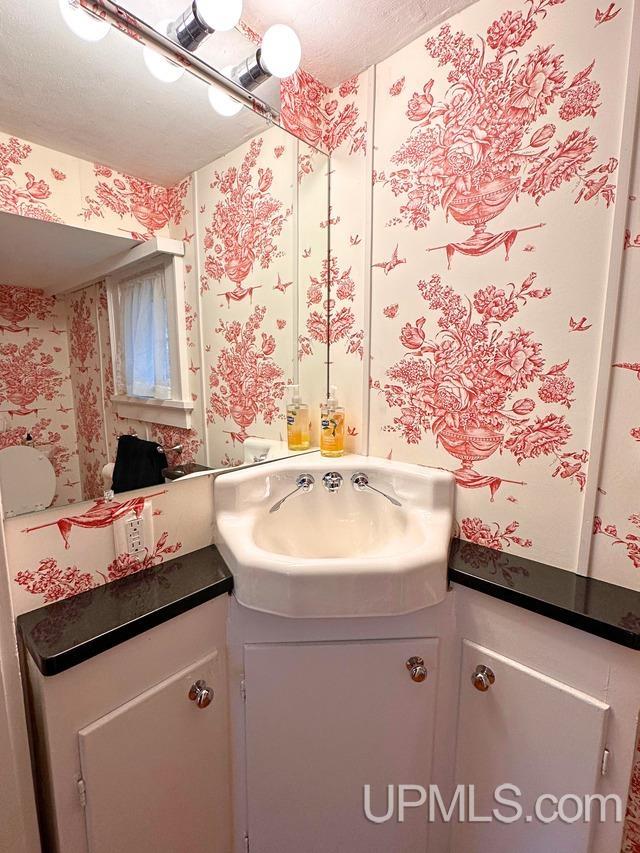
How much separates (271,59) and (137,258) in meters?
0.59

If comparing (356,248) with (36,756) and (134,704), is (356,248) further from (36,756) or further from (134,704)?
(36,756)

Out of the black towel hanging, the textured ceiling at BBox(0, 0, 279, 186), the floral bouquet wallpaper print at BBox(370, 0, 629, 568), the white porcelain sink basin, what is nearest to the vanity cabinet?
the white porcelain sink basin

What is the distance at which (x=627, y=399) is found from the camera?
776 mm

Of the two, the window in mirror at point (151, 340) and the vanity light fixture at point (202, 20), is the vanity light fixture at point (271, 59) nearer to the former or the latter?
the vanity light fixture at point (202, 20)

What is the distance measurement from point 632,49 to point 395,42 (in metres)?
0.57

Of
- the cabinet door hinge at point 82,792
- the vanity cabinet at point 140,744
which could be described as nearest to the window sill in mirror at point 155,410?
the vanity cabinet at point 140,744

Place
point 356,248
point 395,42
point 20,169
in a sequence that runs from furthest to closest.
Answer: point 356,248 → point 395,42 → point 20,169

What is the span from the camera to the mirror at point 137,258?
715 mm

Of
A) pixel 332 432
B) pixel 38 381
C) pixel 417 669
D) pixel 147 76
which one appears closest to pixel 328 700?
pixel 417 669

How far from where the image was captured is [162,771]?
0.79 meters

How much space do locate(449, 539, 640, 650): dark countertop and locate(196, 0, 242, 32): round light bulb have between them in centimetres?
129

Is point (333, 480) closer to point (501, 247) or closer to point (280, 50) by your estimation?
point (501, 247)

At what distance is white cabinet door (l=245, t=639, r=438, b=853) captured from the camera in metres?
0.87

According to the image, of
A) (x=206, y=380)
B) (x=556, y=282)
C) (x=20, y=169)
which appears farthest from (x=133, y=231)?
(x=556, y=282)
